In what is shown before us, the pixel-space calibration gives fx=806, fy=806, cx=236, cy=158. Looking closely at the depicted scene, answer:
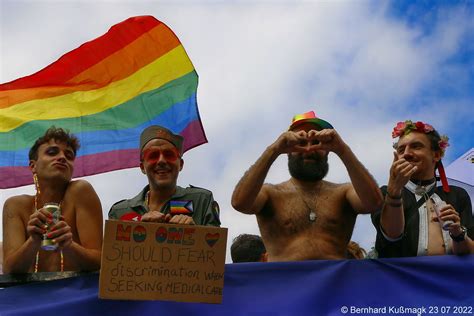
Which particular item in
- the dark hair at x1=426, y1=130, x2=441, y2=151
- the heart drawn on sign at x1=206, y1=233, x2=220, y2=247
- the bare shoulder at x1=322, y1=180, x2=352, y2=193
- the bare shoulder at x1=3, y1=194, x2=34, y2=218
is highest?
the dark hair at x1=426, y1=130, x2=441, y2=151

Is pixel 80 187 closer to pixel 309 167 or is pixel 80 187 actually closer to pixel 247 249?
pixel 309 167

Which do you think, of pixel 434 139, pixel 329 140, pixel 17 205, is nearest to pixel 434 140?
pixel 434 139

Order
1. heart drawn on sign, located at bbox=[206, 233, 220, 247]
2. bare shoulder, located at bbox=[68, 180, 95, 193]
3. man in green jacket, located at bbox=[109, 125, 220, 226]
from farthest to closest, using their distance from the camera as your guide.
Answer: man in green jacket, located at bbox=[109, 125, 220, 226], bare shoulder, located at bbox=[68, 180, 95, 193], heart drawn on sign, located at bbox=[206, 233, 220, 247]

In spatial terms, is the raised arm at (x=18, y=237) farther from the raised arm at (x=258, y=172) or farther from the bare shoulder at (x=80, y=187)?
the raised arm at (x=258, y=172)

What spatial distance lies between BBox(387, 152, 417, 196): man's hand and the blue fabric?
45 centimetres

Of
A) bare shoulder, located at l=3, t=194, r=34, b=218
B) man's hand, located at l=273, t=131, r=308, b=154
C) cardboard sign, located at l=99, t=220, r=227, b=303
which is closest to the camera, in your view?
cardboard sign, located at l=99, t=220, r=227, b=303

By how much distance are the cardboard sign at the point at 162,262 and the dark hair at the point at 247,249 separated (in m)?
1.76

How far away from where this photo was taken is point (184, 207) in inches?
216

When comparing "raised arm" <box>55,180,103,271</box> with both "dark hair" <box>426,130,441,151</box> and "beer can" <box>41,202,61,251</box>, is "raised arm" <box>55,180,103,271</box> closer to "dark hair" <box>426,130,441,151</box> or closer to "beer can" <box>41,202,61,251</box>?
"beer can" <box>41,202,61,251</box>

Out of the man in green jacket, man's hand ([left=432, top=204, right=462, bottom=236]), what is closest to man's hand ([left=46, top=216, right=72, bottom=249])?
the man in green jacket

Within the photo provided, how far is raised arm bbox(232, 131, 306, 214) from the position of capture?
197 inches

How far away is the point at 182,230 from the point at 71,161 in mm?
1307

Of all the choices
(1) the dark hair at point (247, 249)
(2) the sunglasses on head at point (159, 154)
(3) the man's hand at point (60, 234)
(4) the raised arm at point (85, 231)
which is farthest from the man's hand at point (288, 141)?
(1) the dark hair at point (247, 249)

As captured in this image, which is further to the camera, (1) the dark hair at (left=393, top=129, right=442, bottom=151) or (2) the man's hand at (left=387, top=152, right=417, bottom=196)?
(1) the dark hair at (left=393, top=129, right=442, bottom=151)
